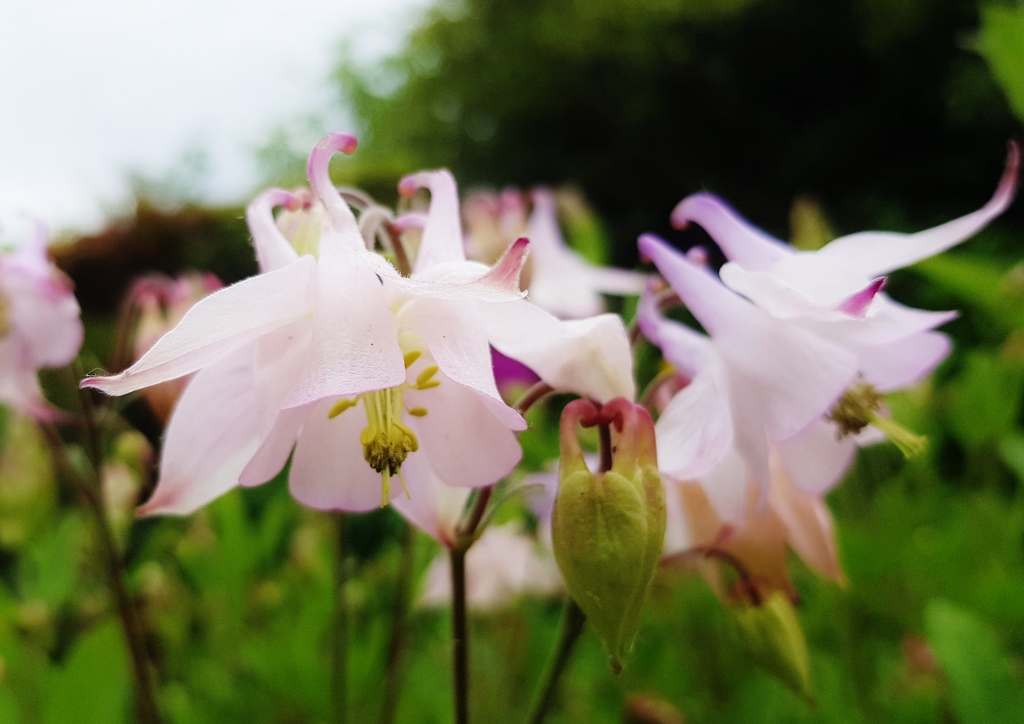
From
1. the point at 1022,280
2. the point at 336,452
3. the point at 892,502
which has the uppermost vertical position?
the point at 336,452

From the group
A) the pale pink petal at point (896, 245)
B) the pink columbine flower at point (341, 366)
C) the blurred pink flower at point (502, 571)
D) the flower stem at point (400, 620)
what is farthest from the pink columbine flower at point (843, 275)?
the blurred pink flower at point (502, 571)

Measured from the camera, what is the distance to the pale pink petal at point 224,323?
33 cm

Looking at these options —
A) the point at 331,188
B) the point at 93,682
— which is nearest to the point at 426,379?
the point at 331,188

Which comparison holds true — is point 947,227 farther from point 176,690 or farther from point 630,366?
point 176,690

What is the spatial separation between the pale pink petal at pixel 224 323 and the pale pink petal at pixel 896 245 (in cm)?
28

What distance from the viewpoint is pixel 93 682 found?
1.88 ft

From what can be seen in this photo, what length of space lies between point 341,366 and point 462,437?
0.33ft

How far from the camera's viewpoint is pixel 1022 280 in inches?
35.5

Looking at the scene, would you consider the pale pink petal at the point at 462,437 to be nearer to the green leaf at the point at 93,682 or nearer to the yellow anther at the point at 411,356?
the yellow anther at the point at 411,356

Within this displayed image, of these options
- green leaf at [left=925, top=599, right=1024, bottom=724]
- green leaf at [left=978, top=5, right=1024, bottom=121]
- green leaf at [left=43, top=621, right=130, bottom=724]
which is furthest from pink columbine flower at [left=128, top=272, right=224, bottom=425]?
green leaf at [left=978, top=5, right=1024, bottom=121]

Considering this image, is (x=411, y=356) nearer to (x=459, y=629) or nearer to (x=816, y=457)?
(x=459, y=629)

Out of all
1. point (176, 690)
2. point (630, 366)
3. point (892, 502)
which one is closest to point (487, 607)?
point (176, 690)

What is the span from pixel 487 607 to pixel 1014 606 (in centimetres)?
76

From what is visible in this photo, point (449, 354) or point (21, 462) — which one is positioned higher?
point (449, 354)
